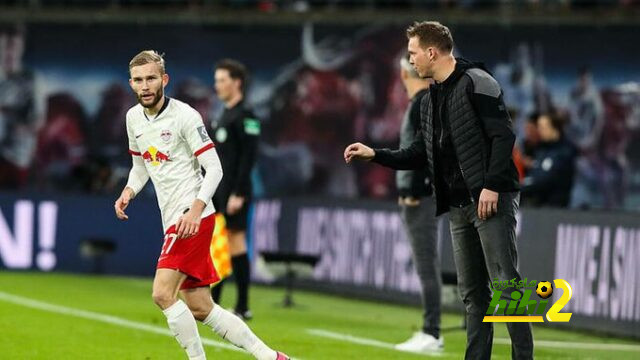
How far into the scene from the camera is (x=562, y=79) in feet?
79.5

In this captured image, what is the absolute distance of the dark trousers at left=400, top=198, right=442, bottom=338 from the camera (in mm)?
10867

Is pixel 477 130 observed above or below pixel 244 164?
above

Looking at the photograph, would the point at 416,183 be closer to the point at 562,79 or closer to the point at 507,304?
the point at 507,304

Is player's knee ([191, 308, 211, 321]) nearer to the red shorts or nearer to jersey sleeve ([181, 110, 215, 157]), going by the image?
the red shorts

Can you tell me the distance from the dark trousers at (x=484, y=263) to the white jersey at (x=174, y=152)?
1.54 metres

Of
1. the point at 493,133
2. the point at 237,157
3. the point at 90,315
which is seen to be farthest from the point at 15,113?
the point at 493,133

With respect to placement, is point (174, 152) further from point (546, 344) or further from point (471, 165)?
point (546, 344)

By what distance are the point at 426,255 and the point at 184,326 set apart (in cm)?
328

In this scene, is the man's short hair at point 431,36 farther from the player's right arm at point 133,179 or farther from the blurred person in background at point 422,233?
the blurred person in background at point 422,233

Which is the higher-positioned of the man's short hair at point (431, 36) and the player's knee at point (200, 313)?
the man's short hair at point (431, 36)

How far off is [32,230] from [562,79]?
1009cm

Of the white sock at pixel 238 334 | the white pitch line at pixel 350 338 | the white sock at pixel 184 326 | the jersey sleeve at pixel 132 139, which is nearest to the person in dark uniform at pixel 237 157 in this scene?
the white pitch line at pixel 350 338

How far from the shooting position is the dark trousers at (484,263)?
7828mm

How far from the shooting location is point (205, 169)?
27.0 feet
